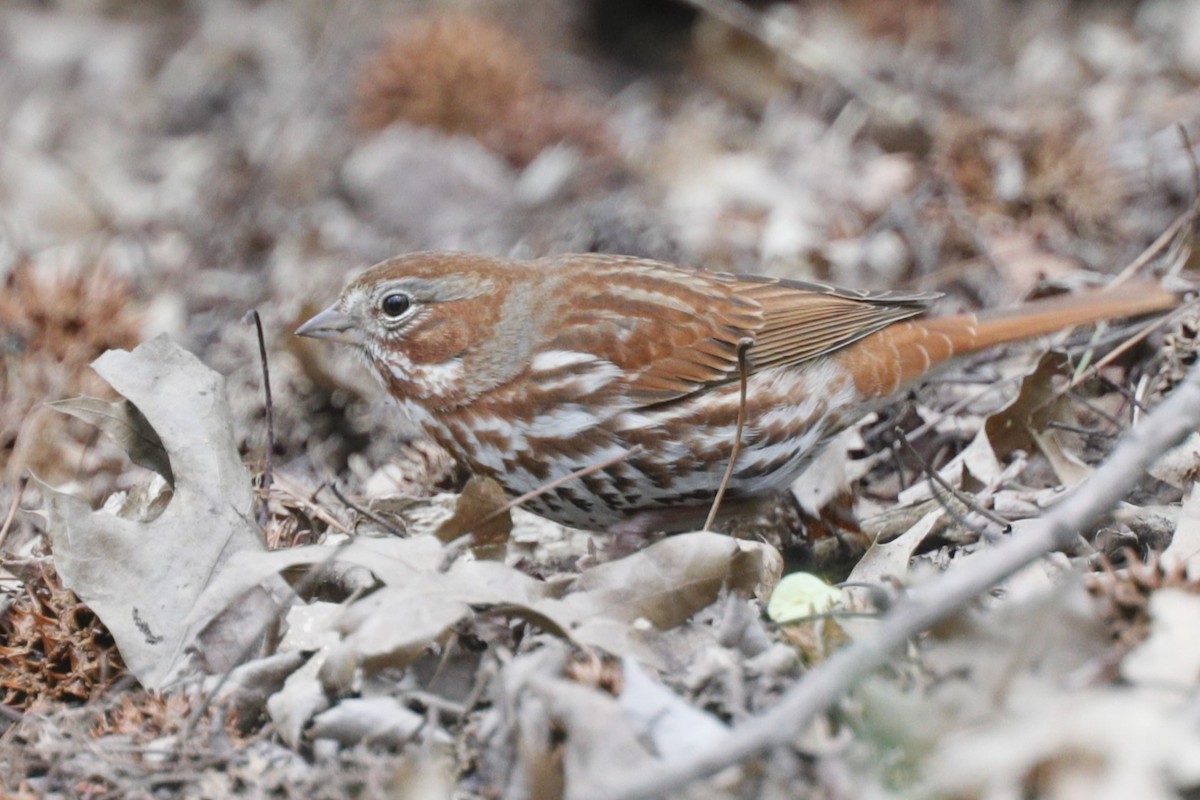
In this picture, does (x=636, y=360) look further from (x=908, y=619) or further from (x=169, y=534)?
(x=908, y=619)

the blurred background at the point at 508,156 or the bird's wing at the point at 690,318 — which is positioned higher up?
the bird's wing at the point at 690,318

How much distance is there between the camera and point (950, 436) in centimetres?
438

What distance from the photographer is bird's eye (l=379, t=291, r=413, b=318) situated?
4082mm

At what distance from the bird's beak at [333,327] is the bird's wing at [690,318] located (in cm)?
63

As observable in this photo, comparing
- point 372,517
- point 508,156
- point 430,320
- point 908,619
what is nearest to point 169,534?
point 372,517

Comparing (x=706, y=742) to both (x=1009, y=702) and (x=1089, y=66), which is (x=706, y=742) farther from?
(x=1089, y=66)

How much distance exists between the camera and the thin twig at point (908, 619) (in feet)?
6.76

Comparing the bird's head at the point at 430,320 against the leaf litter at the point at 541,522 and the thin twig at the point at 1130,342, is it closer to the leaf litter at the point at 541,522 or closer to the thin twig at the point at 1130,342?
the leaf litter at the point at 541,522

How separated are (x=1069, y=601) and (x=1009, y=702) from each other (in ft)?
0.88

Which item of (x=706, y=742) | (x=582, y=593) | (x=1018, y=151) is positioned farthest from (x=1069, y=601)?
(x=1018, y=151)

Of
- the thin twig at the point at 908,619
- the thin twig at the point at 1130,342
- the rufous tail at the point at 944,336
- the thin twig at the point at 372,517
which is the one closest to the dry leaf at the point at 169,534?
the thin twig at the point at 372,517

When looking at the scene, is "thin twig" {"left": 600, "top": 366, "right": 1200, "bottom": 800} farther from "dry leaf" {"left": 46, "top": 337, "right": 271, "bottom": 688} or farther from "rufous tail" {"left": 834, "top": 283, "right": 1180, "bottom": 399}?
"rufous tail" {"left": 834, "top": 283, "right": 1180, "bottom": 399}

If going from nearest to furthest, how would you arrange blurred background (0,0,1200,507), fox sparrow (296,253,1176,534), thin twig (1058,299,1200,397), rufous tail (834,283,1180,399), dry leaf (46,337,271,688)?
dry leaf (46,337,271,688)
fox sparrow (296,253,1176,534)
rufous tail (834,283,1180,399)
thin twig (1058,299,1200,397)
blurred background (0,0,1200,507)

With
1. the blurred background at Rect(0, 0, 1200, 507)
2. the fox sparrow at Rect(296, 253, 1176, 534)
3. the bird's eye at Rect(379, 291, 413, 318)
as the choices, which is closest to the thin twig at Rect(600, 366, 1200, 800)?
the fox sparrow at Rect(296, 253, 1176, 534)
